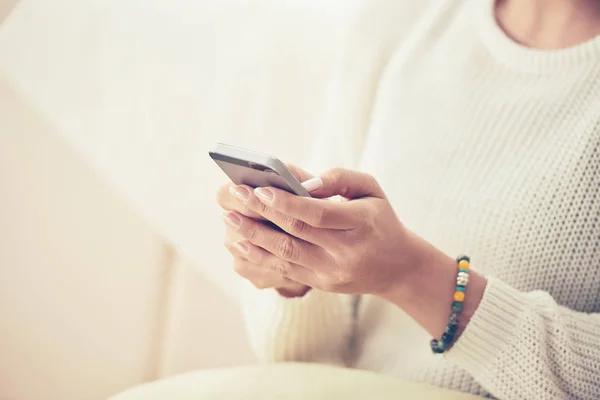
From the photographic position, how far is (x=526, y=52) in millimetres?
673

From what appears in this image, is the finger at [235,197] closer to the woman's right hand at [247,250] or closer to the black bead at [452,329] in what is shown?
the woman's right hand at [247,250]

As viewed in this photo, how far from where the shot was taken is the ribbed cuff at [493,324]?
53 cm

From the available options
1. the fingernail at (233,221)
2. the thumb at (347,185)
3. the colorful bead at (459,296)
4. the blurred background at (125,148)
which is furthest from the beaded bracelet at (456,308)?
the blurred background at (125,148)

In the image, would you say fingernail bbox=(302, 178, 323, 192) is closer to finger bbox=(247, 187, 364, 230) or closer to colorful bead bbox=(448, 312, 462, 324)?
finger bbox=(247, 187, 364, 230)

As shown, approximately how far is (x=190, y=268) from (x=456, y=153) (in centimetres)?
46

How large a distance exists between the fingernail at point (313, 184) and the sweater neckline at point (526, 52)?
0.38 metres

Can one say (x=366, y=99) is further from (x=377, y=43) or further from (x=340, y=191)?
(x=340, y=191)

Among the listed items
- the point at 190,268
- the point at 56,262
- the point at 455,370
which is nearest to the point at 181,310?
the point at 190,268

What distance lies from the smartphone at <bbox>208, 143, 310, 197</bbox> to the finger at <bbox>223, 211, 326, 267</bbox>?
52 mm

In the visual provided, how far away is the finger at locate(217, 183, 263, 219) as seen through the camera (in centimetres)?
42

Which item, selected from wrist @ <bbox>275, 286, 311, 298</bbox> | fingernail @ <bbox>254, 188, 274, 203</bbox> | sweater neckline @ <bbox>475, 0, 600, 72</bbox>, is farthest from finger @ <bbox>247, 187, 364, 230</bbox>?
sweater neckline @ <bbox>475, 0, 600, 72</bbox>

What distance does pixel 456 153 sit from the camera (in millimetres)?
678

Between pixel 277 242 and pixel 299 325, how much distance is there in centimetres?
28

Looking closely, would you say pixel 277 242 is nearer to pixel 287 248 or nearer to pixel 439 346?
pixel 287 248
